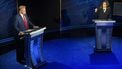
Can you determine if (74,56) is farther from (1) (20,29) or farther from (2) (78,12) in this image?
(2) (78,12)

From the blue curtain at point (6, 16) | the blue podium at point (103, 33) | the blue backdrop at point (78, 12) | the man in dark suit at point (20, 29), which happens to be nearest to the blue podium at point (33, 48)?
the man in dark suit at point (20, 29)

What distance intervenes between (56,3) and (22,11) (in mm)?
4655

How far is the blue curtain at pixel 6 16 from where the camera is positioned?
8.40 meters

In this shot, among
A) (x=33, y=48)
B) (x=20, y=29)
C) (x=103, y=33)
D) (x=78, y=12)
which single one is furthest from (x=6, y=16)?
(x=78, y=12)

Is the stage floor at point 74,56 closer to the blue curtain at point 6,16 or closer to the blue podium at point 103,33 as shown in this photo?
the blue podium at point 103,33

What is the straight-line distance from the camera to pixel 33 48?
5.91 m

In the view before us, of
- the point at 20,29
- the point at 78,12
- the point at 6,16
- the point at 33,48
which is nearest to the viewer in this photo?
the point at 33,48

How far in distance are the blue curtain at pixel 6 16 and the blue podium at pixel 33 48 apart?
2728mm

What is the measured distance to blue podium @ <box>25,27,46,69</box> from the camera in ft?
18.4

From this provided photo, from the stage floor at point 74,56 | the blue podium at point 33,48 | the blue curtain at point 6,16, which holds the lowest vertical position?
the stage floor at point 74,56

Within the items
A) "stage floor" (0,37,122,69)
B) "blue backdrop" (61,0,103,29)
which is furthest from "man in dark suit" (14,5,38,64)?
"blue backdrop" (61,0,103,29)

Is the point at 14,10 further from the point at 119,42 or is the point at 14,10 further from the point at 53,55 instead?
the point at 119,42

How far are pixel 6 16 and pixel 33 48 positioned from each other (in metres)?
3.05

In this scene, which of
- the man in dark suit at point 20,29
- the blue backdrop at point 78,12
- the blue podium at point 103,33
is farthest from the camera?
the blue backdrop at point 78,12
